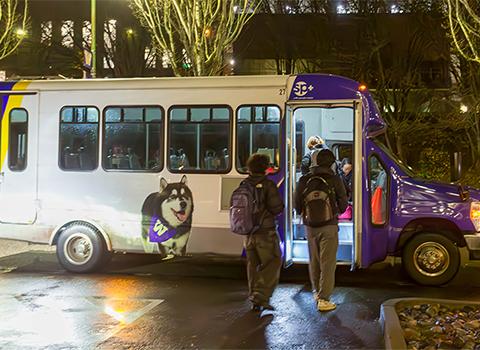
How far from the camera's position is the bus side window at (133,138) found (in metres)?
8.55

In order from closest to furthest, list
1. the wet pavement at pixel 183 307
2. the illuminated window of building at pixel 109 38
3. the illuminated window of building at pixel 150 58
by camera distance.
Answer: the wet pavement at pixel 183 307 < the illuminated window of building at pixel 150 58 < the illuminated window of building at pixel 109 38

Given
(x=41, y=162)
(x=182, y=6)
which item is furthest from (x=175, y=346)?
(x=182, y=6)

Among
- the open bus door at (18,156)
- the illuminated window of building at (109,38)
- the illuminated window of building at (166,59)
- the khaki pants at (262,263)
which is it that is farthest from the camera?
the illuminated window of building at (109,38)

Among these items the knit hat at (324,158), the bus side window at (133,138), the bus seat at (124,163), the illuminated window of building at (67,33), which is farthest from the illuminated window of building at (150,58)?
the knit hat at (324,158)

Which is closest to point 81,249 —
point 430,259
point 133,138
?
point 133,138

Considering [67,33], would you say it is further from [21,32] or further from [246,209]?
[246,209]

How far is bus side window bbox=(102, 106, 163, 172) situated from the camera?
28.0 feet

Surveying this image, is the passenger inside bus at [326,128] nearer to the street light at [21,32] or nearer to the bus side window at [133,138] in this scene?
the bus side window at [133,138]

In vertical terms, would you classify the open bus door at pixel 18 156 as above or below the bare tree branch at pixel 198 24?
below

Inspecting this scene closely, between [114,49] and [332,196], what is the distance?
68.9ft

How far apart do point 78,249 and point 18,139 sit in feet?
6.69

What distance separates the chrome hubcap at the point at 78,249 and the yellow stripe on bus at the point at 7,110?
A: 168cm

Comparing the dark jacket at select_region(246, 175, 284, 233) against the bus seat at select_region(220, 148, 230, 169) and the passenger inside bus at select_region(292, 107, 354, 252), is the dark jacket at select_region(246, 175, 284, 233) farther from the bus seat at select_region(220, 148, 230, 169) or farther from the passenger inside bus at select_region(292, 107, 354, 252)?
the passenger inside bus at select_region(292, 107, 354, 252)

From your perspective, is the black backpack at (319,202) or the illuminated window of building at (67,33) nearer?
the black backpack at (319,202)
